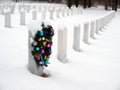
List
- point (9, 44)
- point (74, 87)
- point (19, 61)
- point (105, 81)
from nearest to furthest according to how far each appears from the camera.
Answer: point (74, 87) < point (105, 81) < point (19, 61) < point (9, 44)

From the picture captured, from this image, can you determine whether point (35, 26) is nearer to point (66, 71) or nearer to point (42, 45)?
point (42, 45)

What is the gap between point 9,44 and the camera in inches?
367

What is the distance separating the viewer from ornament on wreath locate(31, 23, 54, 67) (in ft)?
18.7

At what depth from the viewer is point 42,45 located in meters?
5.74

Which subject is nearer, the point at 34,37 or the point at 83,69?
the point at 34,37

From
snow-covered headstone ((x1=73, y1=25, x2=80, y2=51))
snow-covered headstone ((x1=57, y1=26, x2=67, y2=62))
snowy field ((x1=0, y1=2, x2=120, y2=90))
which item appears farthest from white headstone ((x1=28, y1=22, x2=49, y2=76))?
snow-covered headstone ((x1=73, y1=25, x2=80, y2=51))

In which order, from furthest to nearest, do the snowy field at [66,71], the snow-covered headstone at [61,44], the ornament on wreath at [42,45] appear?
1. the snow-covered headstone at [61,44]
2. the ornament on wreath at [42,45]
3. the snowy field at [66,71]

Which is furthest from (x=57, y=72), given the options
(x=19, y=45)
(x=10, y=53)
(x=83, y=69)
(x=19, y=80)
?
(x=19, y=45)

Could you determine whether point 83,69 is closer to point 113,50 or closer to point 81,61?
point 81,61

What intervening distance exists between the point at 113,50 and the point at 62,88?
16.9 ft

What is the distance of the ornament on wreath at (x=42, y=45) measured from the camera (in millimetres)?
5703

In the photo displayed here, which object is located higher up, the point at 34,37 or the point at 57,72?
the point at 34,37

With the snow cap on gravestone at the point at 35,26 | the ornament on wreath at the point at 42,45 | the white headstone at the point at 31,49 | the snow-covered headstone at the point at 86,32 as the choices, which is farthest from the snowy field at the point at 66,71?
the snow-covered headstone at the point at 86,32

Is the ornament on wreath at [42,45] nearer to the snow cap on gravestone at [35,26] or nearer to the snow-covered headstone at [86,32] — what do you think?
the snow cap on gravestone at [35,26]
